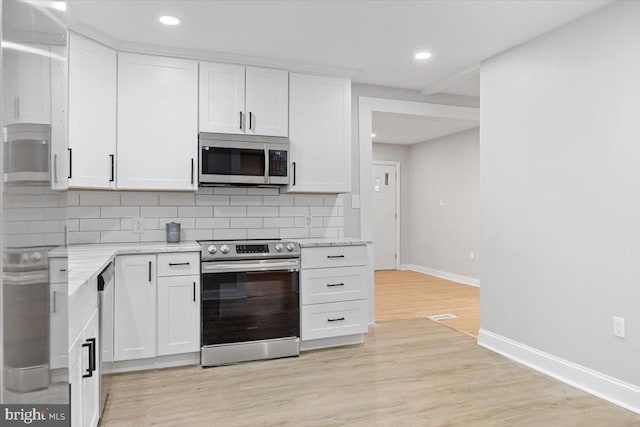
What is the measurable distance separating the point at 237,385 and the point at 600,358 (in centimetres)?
237

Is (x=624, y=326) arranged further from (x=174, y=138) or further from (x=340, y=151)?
(x=174, y=138)

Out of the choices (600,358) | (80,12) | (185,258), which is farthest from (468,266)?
(80,12)

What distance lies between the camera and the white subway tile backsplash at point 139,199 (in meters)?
3.47

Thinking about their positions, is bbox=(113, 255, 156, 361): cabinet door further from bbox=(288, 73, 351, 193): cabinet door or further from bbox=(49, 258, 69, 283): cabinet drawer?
bbox=(49, 258, 69, 283): cabinet drawer

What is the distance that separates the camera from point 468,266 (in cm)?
650

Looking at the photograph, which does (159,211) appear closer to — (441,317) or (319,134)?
(319,134)

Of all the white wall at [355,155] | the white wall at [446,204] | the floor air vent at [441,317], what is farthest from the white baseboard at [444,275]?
the white wall at [355,155]

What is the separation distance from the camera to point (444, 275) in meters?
7.04

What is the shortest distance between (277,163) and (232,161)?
39cm

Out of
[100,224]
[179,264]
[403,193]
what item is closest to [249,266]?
[179,264]

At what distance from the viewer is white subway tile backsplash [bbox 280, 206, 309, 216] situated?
3.94m

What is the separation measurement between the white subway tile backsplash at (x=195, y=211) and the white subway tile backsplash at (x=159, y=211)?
0.05m

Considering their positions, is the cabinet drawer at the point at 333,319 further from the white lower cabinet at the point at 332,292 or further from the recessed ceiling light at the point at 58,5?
the recessed ceiling light at the point at 58,5

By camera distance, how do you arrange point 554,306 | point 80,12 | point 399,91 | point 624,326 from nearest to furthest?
point 624,326 < point 80,12 < point 554,306 < point 399,91
